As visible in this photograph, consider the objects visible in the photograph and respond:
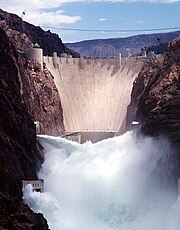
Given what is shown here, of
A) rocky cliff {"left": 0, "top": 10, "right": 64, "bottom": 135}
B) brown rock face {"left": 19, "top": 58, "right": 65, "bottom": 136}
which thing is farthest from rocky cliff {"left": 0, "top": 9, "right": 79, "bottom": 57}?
brown rock face {"left": 19, "top": 58, "right": 65, "bottom": 136}

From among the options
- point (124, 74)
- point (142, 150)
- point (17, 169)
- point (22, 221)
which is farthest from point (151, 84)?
point (22, 221)

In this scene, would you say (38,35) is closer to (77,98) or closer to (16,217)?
(77,98)

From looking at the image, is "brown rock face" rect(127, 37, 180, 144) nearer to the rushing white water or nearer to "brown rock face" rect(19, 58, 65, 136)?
the rushing white water

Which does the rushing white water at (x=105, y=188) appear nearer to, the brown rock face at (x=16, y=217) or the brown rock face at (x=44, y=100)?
the brown rock face at (x=16, y=217)

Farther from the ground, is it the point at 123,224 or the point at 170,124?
the point at 170,124

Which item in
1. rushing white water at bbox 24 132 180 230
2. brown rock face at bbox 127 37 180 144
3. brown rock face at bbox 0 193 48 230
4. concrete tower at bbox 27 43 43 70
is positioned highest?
concrete tower at bbox 27 43 43 70

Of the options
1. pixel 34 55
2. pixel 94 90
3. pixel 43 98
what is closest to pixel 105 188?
pixel 43 98

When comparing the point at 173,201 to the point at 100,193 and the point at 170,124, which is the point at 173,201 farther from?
the point at 170,124
